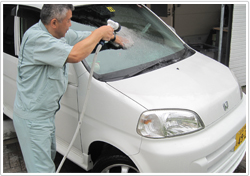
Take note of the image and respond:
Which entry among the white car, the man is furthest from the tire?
the man

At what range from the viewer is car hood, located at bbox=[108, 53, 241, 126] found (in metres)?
2.09

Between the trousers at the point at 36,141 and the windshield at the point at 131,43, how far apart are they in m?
0.60

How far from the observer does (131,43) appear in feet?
8.73

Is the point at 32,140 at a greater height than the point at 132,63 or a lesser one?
lesser

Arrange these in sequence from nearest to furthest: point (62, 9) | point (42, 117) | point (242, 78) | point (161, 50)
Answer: point (62, 9)
point (42, 117)
point (161, 50)
point (242, 78)

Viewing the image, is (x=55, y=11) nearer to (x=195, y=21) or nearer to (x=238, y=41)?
(x=238, y=41)

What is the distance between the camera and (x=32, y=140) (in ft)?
7.06

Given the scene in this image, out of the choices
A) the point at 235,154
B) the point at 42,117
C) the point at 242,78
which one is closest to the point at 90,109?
the point at 42,117

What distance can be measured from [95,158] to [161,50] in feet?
4.17

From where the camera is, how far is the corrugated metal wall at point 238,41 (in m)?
4.92

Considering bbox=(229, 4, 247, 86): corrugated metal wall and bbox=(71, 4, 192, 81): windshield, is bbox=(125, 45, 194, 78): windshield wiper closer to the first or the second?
bbox=(71, 4, 192, 81): windshield

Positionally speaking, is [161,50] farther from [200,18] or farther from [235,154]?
[200,18]

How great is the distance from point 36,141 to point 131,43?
1.28 m

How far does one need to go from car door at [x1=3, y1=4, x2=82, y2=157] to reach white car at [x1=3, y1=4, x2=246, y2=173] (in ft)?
0.03
